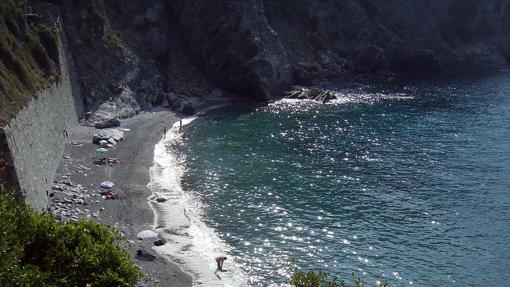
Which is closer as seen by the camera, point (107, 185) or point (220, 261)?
point (220, 261)

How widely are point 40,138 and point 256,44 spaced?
58082 millimetres

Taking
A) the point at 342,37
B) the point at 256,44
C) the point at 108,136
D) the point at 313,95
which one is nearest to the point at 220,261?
the point at 108,136

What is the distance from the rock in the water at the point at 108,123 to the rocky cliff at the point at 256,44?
5.71 feet

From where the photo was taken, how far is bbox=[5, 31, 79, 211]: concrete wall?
38969mm

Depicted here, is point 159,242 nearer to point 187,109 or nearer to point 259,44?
point 187,109

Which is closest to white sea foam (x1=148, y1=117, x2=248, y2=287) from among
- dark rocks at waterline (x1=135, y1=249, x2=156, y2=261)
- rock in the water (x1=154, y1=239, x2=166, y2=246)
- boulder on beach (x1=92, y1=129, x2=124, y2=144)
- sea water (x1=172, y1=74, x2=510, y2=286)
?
rock in the water (x1=154, y1=239, x2=166, y2=246)

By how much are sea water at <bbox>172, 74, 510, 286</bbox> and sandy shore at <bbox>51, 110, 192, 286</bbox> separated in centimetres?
535

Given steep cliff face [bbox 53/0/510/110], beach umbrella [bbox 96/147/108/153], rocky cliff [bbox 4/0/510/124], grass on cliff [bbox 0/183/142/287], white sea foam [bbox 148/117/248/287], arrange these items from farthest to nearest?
1. steep cliff face [bbox 53/0/510/110]
2. rocky cliff [bbox 4/0/510/124]
3. beach umbrella [bbox 96/147/108/153]
4. white sea foam [bbox 148/117/248/287]
5. grass on cliff [bbox 0/183/142/287]

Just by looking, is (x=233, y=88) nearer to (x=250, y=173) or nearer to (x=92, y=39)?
(x=92, y=39)

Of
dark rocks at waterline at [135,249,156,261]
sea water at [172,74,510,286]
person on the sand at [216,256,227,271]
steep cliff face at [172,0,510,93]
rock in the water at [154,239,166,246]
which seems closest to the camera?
person on the sand at [216,256,227,271]

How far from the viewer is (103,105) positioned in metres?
77.6

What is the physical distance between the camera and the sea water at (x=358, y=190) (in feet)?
127

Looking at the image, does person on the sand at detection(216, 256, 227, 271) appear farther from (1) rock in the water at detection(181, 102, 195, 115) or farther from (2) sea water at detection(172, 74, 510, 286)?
(1) rock in the water at detection(181, 102, 195, 115)

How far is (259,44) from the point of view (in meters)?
98.6
